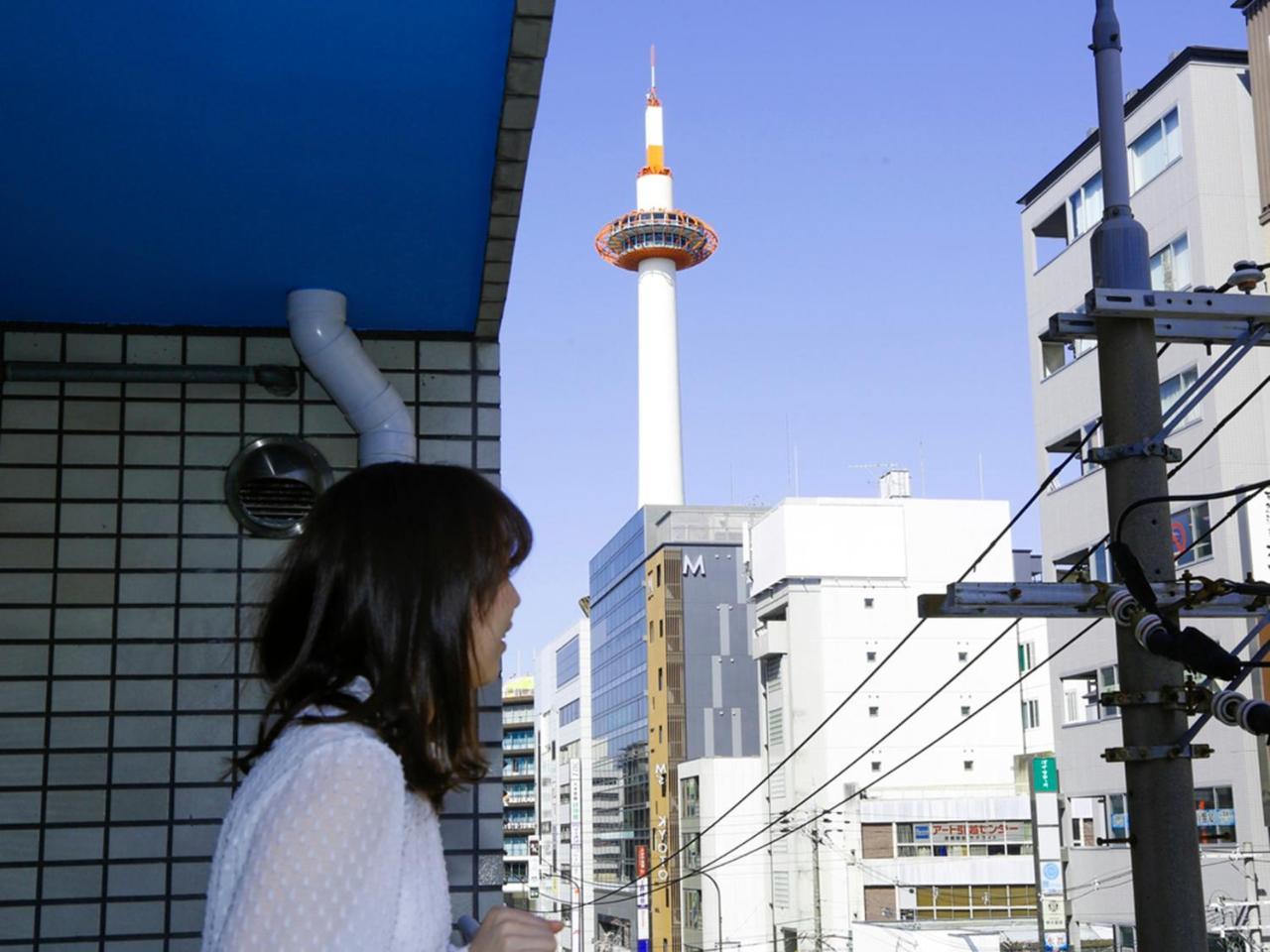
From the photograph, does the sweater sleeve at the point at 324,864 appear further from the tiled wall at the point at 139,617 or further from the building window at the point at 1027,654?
the building window at the point at 1027,654

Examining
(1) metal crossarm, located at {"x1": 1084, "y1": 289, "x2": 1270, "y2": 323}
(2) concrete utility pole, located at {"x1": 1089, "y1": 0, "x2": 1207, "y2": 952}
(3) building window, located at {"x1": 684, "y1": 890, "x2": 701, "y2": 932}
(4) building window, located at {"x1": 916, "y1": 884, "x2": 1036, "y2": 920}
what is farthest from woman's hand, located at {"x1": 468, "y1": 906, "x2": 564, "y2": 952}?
(3) building window, located at {"x1": 684, "y1": 890, "x2": 701, "y2": 932}

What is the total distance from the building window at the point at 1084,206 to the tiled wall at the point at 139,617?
26.7 m

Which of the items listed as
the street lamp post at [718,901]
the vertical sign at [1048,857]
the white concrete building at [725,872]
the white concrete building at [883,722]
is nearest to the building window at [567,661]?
the white concrete building at [883,722]

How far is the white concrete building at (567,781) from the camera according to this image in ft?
274

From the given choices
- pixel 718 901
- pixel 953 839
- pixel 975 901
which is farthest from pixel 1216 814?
pixel 718 901

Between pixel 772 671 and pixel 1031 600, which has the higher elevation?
pixel 772 671

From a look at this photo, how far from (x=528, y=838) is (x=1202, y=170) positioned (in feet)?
292

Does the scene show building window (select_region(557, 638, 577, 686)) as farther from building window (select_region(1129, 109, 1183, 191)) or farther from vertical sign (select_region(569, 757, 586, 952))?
building window (select_region(1129, 109, 1183, 191))

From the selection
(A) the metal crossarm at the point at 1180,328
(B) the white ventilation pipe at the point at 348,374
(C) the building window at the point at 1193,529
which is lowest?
(B) the white ventilation pipe at the point at 348,374

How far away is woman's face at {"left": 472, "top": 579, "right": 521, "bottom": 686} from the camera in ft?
4.70

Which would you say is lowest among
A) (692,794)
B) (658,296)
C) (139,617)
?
(692,794)

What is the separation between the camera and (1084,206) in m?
30.7

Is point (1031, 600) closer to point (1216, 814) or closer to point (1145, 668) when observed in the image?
point (1145, 668)

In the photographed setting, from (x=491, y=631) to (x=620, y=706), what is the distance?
8098 centimetres
